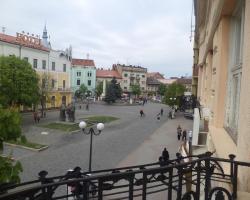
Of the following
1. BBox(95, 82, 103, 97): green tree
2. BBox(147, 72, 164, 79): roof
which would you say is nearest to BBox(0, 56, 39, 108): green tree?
BBox(95, 82, 103, 97): green tree

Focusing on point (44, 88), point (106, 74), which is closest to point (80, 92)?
point (106, 74)

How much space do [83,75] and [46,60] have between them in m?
43.0

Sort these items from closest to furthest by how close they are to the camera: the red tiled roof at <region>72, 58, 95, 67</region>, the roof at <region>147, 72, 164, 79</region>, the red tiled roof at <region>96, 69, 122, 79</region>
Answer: the red tiled roof at <region>72, 58, 95, 67</region>, the red tiled roof at <region>96, 69, 122, 79</region>, the roof at <region>147, 72, 164, 79</region>

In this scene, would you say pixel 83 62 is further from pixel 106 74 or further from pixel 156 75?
pixel 156 75

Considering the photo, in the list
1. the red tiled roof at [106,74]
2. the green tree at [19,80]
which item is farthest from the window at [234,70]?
the red tiled roof at [106,74]

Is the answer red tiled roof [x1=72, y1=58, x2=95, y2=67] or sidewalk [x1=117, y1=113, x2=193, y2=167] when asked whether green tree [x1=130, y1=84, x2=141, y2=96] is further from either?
sidewalk [x1=117, y1=113, x2=193, y2=167]

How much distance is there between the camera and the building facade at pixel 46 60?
1858 inches

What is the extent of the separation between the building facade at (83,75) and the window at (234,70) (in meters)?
89.9

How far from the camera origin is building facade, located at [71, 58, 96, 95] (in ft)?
316

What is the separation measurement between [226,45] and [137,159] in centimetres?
1642

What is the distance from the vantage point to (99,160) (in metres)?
21.9

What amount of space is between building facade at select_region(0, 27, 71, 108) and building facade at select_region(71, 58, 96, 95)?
32104 millimetres

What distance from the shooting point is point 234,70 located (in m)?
6.54

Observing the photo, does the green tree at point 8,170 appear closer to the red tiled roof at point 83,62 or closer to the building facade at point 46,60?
the building facade at point 46,60
